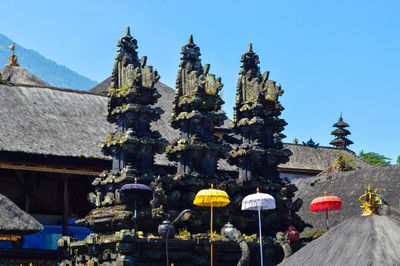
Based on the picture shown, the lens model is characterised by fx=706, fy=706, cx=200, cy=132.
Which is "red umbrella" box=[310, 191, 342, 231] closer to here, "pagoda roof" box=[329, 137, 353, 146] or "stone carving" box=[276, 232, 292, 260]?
"stone carving" box=[276, 232, 292, 260]

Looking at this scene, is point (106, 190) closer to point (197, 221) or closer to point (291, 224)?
point (197, 221)

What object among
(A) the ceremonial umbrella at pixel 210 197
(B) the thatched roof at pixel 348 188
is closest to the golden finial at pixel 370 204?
(A) the ceremonial umbrella at pixel 210 197

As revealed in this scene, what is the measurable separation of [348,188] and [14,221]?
50.5 feet

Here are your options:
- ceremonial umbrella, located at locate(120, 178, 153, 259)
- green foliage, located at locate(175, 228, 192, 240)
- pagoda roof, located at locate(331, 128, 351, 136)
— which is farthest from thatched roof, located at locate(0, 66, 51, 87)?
pagoda roof, located at locate(331, 128, 351, 136)

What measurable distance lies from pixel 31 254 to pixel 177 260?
700cm

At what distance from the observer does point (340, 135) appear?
63.7 metres

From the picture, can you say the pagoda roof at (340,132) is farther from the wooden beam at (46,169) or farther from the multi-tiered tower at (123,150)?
the multi-tiered tower at (123,150)

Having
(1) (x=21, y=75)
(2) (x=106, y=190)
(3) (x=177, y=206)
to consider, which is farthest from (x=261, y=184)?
(1) (x=21, y=75)

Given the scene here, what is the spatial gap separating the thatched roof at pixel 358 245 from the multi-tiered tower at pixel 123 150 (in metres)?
10.0

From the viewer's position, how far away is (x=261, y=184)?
89.5ft

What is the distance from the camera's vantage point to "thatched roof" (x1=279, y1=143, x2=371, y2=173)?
5141 cm

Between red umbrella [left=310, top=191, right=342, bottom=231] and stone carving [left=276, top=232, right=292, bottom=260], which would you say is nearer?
stone carving [left=276, top=232, right=292, bottom=260]

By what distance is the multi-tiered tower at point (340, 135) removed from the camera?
63.2m

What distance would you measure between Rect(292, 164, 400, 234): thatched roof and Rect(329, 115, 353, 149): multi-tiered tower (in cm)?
2866
